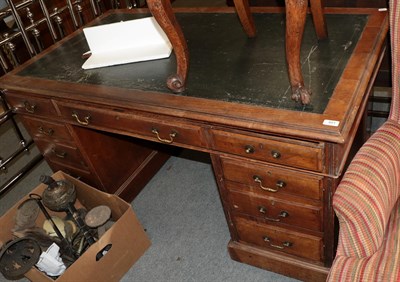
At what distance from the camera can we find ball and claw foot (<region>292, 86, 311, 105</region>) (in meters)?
1.07

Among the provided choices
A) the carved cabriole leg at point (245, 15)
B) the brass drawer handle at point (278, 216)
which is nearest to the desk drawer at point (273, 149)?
the brass drawer handle at point (278, 216)

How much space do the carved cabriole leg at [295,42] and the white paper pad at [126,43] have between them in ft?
1.87

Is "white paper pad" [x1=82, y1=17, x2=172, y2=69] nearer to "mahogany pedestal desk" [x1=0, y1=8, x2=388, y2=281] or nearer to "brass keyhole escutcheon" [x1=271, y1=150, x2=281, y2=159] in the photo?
"mahogany pedestal desk" [x1=0, y1=8, x2=388, y2=281]

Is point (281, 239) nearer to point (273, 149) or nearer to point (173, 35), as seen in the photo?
point (273, 149)

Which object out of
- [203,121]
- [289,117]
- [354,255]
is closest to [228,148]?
[203,121]

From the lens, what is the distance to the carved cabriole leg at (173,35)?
118 cm

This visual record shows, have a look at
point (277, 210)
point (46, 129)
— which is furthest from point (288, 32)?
point (46, 129)

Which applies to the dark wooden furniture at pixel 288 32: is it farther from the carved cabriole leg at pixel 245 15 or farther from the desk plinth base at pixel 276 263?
the desk plinth base at pixel 276 263

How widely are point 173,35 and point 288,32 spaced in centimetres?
37

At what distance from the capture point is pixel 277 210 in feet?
4.34

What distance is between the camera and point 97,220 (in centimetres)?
166

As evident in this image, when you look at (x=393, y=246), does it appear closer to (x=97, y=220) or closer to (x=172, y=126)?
(x=172, y=126)

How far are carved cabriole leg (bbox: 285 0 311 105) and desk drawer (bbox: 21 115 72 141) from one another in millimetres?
1011

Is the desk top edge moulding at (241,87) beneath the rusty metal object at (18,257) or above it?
above
